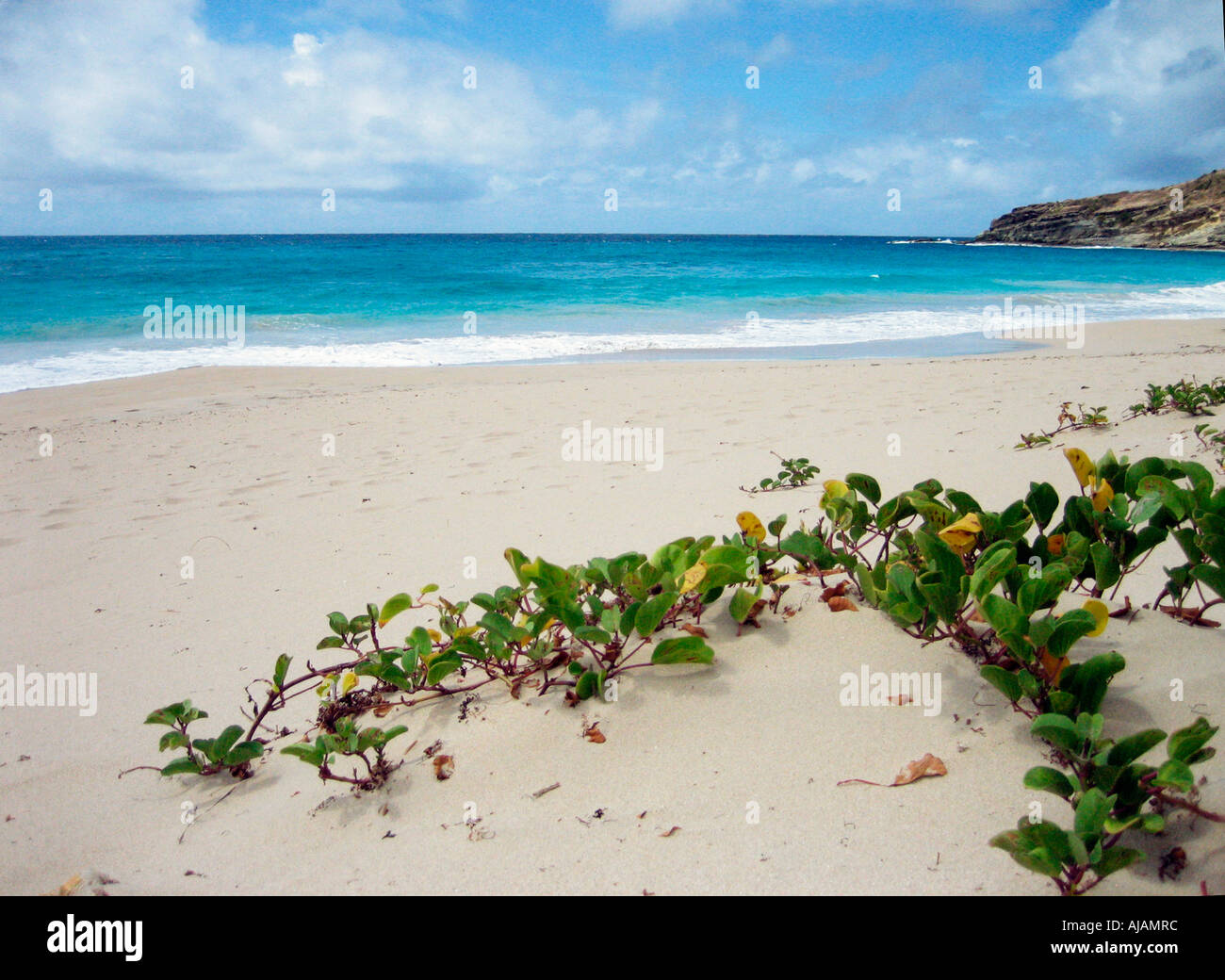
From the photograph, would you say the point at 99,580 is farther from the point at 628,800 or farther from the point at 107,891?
the point at 628,800

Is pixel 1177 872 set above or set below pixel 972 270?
below

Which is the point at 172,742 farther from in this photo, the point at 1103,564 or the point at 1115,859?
the point at 1103,564

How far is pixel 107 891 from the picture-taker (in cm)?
139

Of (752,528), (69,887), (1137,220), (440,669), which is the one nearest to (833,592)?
→ (752,528)

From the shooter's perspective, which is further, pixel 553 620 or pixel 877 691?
pixel 553 620

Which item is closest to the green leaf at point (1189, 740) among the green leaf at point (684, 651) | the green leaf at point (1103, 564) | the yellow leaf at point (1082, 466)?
the green leaf at point (1103, 564)

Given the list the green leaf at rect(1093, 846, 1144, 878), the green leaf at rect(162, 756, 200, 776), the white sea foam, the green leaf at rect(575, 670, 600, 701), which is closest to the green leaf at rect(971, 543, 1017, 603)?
the green leaf at rect(1093, 846, 1144, 878)

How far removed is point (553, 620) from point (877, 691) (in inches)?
29.8

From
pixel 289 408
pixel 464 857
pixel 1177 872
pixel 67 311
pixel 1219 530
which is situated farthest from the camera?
pixel 67 311

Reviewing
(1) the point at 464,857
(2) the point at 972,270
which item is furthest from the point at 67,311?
(2) the point at 972,270

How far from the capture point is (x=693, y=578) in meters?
1.72

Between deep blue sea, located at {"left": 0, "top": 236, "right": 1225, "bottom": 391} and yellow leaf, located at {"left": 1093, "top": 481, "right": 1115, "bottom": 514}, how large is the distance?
10.9m

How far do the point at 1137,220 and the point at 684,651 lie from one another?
275 feet

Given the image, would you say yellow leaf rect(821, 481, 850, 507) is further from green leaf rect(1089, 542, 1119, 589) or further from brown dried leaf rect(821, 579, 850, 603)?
green leaf rect(1089, 542, 1119, 589)
